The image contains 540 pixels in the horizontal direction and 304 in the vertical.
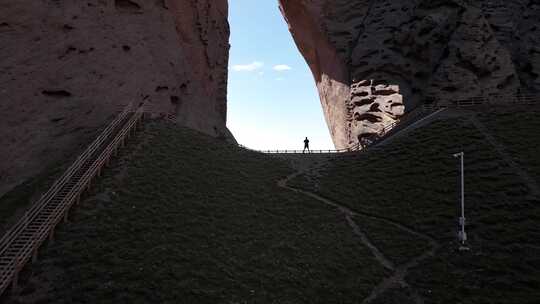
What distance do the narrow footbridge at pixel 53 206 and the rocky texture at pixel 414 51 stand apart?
97.6 feet

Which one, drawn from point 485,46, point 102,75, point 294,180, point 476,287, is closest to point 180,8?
point 102,75

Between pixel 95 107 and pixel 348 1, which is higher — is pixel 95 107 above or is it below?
below

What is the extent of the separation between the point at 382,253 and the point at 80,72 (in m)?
24.2

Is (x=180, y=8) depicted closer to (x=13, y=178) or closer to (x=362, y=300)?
(x=13, y=178)

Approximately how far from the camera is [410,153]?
3456 cm

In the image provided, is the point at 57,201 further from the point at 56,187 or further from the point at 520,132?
the point at 520,132

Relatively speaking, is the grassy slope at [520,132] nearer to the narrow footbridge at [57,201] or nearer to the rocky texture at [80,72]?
the rocky texture at [80,72]

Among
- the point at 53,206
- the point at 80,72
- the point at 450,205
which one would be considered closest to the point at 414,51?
the point at 450,205

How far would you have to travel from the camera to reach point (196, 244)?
794 inches

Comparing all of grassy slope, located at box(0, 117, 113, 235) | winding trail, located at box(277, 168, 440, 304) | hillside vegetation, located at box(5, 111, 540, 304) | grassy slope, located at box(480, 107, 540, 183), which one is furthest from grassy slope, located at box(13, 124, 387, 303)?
grassy slope, located at box(480, 107, 540, 183)

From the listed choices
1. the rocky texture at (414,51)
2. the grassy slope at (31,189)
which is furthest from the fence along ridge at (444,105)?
the grassy slope at (31,189)

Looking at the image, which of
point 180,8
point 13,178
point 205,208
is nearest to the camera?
point 205,208

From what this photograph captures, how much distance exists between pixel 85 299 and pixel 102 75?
22218 millimetres

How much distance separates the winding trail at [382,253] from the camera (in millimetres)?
20125
